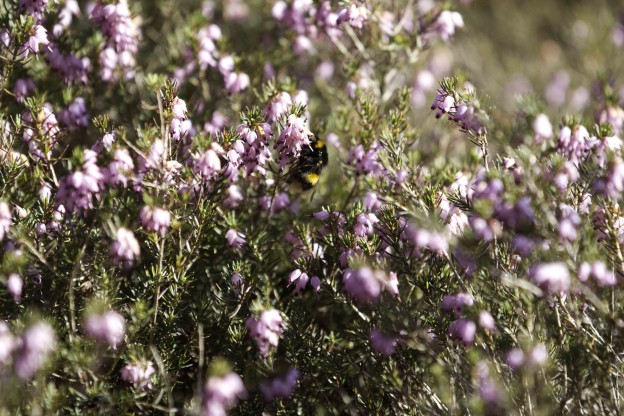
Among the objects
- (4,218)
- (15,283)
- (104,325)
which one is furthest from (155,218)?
(4,218)

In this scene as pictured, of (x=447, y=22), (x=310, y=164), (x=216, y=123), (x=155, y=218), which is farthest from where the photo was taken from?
(x=447, y=22)

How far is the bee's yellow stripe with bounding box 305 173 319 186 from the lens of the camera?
4.11 meters

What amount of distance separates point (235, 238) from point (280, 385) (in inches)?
34.7

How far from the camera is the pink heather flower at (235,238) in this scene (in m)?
3.64

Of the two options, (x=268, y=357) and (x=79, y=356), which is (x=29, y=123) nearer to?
(x=79, y=356)

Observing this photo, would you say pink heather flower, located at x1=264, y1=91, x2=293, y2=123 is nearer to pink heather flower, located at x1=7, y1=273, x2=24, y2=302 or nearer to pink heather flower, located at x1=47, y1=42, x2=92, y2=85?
pink heather flower, located at x1=47, y1=42, x2=92, y2=85

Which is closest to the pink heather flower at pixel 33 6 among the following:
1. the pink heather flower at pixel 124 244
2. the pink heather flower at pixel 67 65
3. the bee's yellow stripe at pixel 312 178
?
the pink heather flower at pixel 67 65

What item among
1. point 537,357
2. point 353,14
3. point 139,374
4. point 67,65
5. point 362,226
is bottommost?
point 537,357

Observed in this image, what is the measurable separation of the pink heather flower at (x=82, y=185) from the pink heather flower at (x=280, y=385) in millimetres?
1359

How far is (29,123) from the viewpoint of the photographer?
3.62 metres

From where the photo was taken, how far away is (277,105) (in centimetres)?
370

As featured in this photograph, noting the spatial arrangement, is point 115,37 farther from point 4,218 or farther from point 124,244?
point 124,244

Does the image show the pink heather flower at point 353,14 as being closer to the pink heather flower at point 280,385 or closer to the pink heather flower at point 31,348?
the pink heather flower at point 280,385

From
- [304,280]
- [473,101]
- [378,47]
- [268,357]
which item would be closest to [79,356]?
[268,357]
